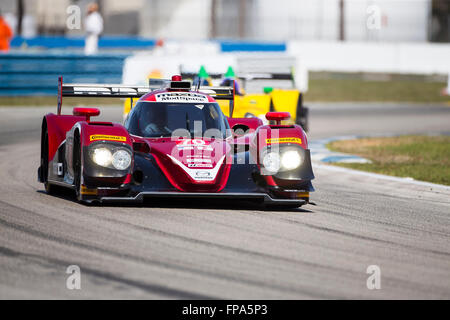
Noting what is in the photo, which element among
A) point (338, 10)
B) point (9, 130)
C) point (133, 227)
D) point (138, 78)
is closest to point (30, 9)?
point (338, 10)

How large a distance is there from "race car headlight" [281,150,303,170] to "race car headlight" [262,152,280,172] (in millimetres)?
47

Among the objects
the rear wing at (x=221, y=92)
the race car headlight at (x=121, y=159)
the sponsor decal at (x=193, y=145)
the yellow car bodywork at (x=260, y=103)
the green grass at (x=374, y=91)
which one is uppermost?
the rear wing at (x=221, y=92)

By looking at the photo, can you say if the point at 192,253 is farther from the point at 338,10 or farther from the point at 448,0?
the point at 448,0

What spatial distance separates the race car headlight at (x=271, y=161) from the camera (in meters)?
8.67

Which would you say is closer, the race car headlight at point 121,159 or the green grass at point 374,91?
the race car headlight at point 121,159

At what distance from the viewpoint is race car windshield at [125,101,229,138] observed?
9.11 metres

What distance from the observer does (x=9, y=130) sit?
675 inches

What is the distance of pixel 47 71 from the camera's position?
76.4 ft

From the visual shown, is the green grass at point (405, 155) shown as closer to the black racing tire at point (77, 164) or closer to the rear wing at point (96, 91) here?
the rear wing at point (96, 91)

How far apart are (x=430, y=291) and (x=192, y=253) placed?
5.61 ft

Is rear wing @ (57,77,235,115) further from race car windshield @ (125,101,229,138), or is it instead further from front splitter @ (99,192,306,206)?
front splitter @ (99,192,306,206)

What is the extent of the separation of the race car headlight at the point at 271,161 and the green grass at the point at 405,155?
371cm

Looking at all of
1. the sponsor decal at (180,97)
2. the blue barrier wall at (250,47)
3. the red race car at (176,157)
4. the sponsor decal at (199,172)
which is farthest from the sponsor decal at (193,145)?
the blue barrier wall at (250,47)

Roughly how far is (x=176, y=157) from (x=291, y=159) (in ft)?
3.60
